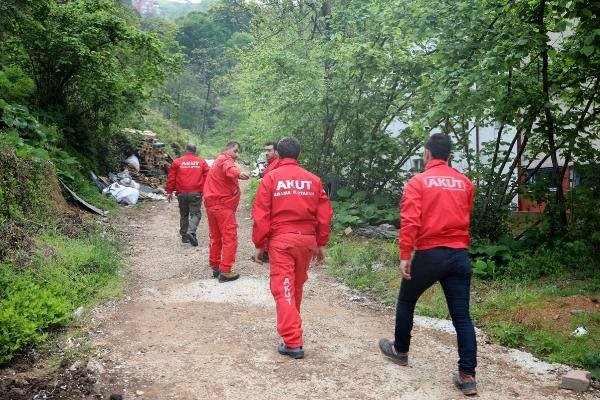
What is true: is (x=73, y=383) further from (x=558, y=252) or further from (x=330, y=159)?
(x=330, y=159)

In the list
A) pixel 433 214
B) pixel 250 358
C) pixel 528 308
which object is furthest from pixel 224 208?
pixel 528 308

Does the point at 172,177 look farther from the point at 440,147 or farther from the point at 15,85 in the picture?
the point at 440,147

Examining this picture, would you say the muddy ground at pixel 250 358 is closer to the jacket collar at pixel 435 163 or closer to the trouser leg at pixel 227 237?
the trouser leg at pixel 227 237

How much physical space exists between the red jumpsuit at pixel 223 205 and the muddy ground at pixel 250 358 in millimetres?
513

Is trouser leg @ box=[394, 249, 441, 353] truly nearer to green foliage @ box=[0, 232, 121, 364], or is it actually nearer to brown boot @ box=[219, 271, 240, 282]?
green foliage @ box=[0, 232, 121, 364]

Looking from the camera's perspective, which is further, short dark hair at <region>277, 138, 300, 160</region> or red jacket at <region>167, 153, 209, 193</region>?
red jacket at <region>167, 153, 209, 193</region>

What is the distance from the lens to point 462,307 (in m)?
3.98

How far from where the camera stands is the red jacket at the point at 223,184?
7301mm

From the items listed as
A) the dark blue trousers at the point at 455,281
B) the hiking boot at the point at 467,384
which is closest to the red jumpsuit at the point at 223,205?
the dark blue trousers at the point at 455,281

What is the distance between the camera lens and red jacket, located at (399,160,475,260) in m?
3.93

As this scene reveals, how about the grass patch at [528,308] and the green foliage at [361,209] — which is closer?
the grass patch at [528,308]

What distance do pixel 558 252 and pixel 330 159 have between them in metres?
6.32

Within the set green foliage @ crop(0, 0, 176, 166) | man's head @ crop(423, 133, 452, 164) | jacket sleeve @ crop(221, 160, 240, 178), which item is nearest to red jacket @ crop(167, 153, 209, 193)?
jacket sleeve @ crop(221, 160, 240, 178)

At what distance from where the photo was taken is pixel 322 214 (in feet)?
15.8
